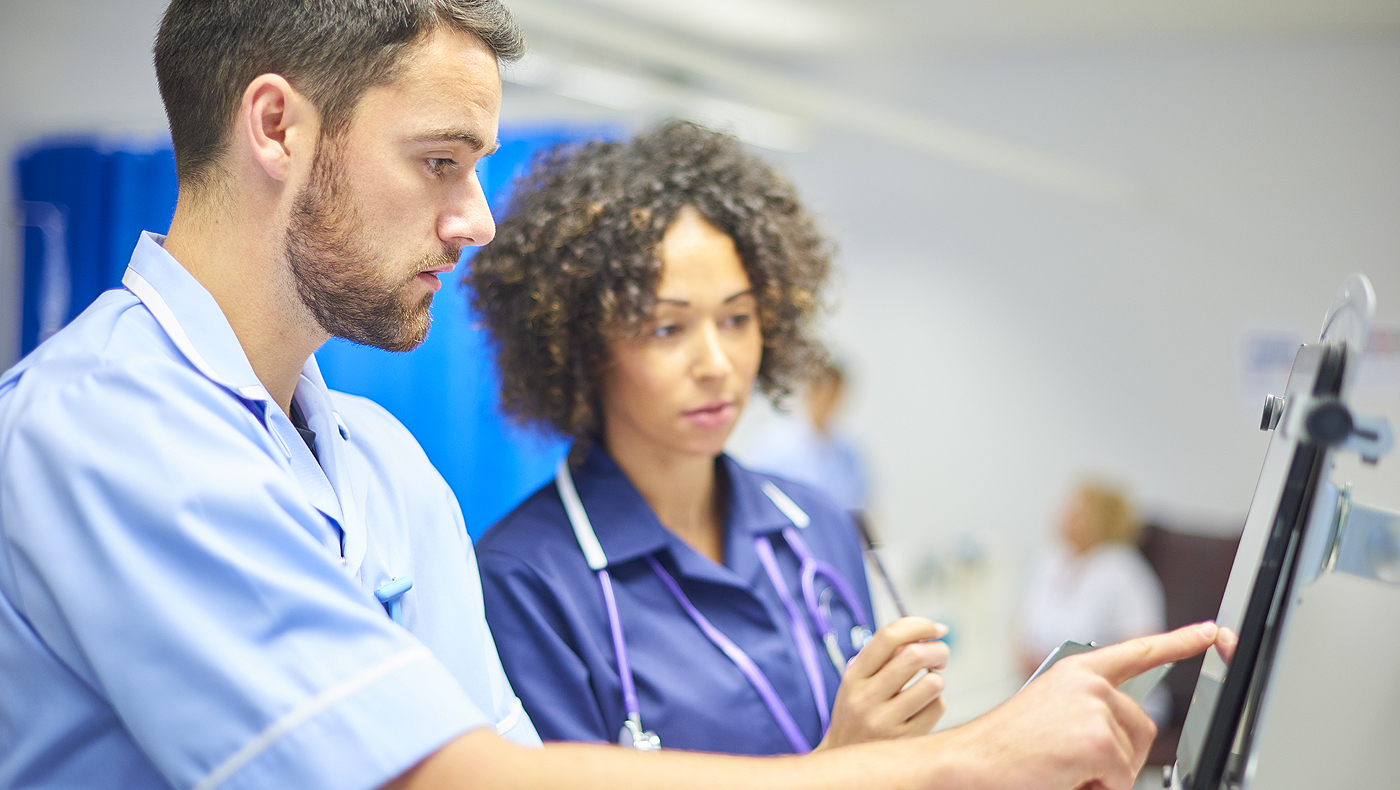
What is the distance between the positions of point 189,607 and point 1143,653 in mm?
732

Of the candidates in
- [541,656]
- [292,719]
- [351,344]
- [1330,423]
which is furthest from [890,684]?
[351,344]

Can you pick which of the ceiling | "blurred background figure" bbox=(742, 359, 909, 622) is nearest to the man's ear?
the ceiling

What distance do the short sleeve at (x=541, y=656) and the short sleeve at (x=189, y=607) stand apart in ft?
1.28

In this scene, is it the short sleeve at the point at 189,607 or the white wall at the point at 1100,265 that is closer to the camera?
the short sleeve at the point at 189,607

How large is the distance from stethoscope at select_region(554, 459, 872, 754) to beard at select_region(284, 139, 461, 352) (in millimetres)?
428

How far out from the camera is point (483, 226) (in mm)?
854

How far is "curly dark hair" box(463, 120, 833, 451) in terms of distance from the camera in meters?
1.24

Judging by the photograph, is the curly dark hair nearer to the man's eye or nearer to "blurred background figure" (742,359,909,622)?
the man's eye

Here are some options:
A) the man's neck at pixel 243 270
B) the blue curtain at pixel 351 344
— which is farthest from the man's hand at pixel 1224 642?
the blue curtain at pixel 351 344

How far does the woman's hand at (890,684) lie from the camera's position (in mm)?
982

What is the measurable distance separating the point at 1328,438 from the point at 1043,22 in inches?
174

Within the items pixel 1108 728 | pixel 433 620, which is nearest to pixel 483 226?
pixel 433 620

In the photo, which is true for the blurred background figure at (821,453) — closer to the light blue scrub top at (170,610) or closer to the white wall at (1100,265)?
the white wall at (1100,265)

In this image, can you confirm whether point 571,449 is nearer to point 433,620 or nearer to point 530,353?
point 530,353
